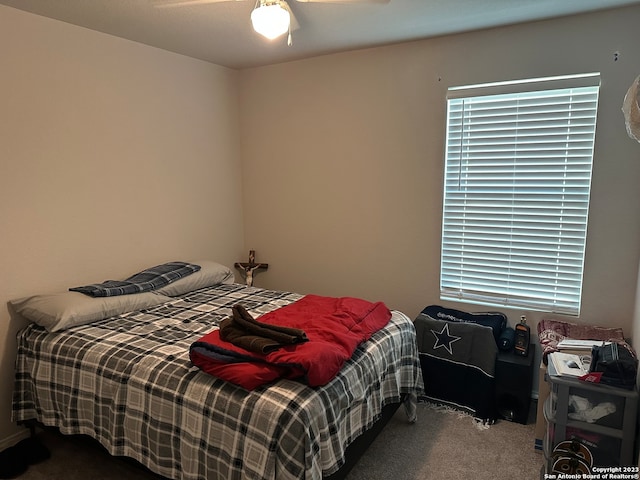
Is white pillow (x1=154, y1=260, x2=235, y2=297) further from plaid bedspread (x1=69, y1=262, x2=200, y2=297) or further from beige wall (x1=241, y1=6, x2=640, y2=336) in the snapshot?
beige wall (x1=241, y1=6, x2=640, y2=336)

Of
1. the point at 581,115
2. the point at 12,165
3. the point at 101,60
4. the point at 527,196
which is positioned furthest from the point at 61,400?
the point at 581,115

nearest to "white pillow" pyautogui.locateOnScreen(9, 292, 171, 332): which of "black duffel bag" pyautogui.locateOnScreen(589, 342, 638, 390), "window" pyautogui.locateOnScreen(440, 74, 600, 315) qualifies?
"window" pyautogui.locateOnScreen(440, 74, 600, 315)

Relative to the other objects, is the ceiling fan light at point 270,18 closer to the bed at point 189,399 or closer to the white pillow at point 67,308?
the bed at point 189,399

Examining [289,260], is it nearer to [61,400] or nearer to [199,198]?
[199,198]

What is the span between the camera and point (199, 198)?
3.59m

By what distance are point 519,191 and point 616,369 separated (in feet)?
4.18

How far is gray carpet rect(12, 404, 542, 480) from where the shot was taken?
219 centimetres

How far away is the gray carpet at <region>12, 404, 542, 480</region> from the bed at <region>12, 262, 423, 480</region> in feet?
0.60

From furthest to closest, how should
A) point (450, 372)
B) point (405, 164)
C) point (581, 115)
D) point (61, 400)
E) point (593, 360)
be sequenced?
point (405, 164) → point (450, 372) → point (581, 115) → point (61, 400) → point (593, 360)

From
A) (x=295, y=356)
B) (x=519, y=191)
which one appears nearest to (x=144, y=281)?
(x=295, y=356)

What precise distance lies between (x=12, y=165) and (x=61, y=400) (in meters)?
1.33

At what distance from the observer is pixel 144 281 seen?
2846mm

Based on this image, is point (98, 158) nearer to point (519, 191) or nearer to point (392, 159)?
point (392, 159)

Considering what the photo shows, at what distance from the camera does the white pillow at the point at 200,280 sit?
2939 mm
